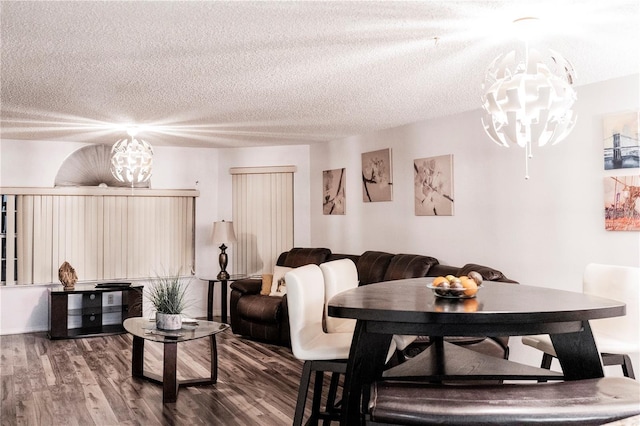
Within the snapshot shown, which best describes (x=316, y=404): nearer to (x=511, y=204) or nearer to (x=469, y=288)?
(x=469, y=288)

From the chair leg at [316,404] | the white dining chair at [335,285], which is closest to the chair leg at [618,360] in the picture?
the white dining chair at [335,285]

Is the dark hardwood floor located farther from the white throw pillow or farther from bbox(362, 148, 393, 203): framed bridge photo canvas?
bbox(362, 148, 393, 203): framed bridge photo canvas

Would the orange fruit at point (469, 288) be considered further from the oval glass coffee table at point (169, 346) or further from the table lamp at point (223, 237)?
the table lamp at point (223, 237)

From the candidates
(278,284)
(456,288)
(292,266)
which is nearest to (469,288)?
(456,288)

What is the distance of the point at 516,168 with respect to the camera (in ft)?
15.8

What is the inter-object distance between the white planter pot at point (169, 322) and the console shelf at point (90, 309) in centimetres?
245

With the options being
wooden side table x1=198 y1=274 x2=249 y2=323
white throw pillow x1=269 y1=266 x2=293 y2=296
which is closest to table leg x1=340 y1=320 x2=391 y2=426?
white throw pillow x1=269 y1=266 x2=293 y2=296

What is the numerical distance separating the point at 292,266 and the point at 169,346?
2746 millimetres

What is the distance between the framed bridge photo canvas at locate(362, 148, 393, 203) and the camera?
6.32 m

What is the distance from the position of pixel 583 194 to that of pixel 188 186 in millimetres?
5223

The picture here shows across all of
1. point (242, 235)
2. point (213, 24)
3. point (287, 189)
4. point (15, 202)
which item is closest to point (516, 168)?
point (213, 24)

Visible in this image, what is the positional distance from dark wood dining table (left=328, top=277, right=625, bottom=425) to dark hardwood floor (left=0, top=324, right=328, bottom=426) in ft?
4.69

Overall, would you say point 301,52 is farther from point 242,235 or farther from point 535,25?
point 242,235

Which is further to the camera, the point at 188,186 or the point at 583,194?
the point at 188,186
